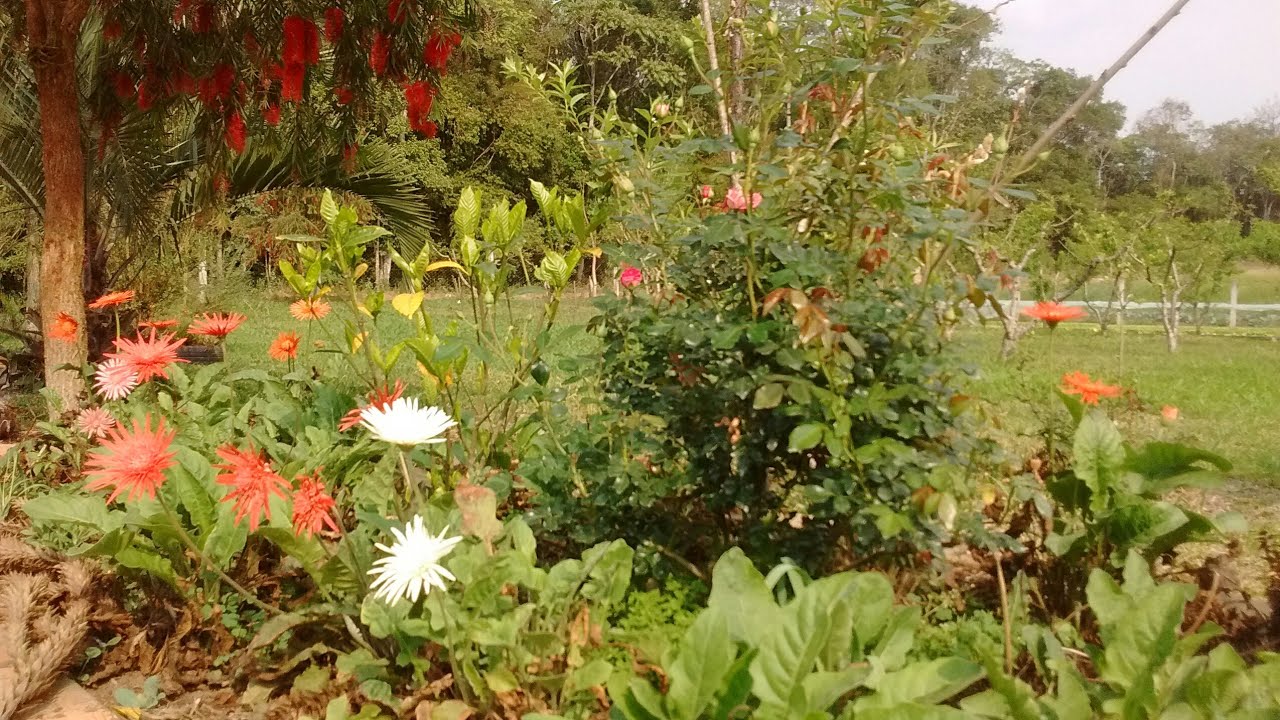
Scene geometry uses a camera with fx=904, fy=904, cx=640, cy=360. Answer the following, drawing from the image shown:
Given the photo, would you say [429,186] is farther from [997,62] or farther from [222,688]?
[222,688]

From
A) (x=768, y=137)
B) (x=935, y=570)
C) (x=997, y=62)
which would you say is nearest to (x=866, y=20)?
(x=768, y=137)

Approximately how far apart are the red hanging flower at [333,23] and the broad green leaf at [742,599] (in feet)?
8.88

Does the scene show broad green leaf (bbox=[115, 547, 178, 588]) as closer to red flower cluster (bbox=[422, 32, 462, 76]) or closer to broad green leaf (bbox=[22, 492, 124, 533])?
broad green leaf (bbox=[22, 492, 124, 533])

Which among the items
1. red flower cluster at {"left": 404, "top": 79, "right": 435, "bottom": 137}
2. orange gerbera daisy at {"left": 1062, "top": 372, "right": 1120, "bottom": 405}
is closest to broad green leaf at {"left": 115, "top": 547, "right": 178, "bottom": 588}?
orange gerbera daisy at {"left": 1062, "top": 372, "right": 1120, "bottom": 405}

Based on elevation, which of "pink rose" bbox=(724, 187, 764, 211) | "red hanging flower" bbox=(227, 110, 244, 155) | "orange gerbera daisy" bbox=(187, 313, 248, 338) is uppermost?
"red hanging flower" bbox=(227, 110, 244, 155)

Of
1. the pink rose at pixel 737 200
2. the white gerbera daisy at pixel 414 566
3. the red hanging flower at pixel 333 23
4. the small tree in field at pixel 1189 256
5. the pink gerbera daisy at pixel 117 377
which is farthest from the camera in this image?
the small tree in field at pixel 1189 256

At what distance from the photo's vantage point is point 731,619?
135cm

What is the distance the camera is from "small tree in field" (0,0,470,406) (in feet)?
10.9

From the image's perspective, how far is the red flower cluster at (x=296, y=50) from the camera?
10.4 ft

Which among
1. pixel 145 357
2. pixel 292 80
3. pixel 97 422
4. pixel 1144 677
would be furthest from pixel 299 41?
pixel 1144 677

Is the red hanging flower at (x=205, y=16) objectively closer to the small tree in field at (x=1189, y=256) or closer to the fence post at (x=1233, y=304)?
the small tree in field at (x=1189, y=256)

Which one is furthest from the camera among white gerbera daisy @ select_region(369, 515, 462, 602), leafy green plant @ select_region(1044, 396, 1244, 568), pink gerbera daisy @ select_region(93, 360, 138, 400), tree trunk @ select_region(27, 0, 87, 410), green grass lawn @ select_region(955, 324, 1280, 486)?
tree trunk @ select_region(27, 0, 87, 410)

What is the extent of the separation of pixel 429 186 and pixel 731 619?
1634cm

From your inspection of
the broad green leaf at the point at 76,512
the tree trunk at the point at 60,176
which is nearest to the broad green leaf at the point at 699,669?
the broad green leaf at the point at 76,512
